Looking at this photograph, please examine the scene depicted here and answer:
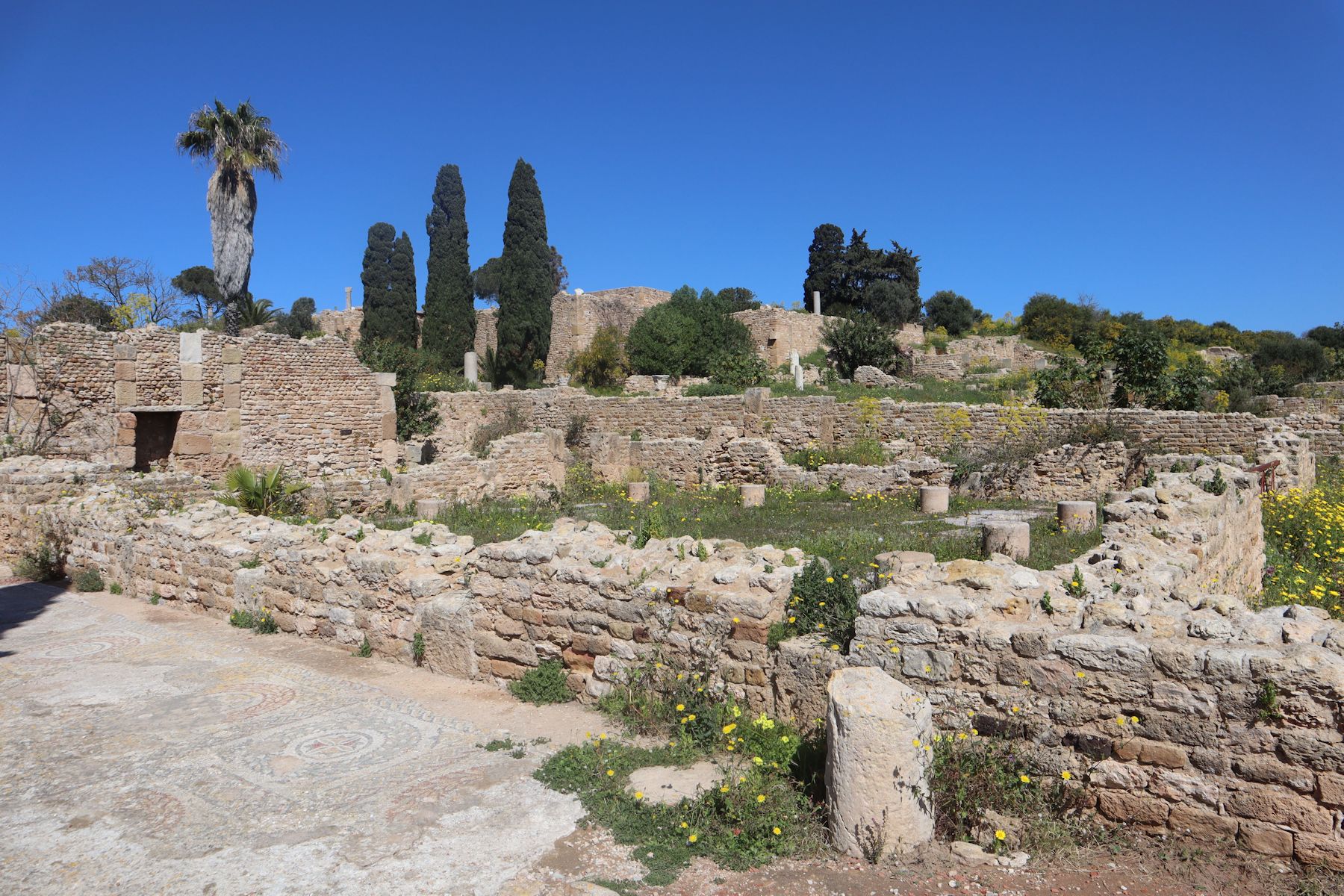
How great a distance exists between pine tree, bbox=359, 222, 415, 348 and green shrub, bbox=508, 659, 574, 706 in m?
35.0

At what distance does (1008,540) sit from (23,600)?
11.1 metres

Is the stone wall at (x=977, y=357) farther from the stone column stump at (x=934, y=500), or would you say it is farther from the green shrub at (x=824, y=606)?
the green shrub at (x=824, y=606)

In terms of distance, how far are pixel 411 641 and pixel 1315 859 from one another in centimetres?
591

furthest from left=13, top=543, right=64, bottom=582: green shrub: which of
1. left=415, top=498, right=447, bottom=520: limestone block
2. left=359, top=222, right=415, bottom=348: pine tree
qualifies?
left=359, top=222, right=415, bottom=348: pine tree

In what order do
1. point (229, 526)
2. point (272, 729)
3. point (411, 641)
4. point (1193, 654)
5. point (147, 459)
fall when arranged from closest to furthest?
point (1193, 654) → point (272, 729) → point (411, 641) → point (229, 526) → point (147, 459)

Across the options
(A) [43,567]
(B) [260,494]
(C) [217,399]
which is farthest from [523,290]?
(A) [43,567]

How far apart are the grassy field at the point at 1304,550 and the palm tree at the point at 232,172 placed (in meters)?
23.2

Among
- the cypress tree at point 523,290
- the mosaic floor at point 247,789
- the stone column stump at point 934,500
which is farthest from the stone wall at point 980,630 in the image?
the cypress tree at point 523,290

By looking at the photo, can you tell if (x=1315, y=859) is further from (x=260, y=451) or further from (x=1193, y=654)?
(x=260, y=451)

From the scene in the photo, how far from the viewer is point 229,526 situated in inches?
359

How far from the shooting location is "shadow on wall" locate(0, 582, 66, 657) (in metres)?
8.43

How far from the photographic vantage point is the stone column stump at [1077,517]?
10.8 m

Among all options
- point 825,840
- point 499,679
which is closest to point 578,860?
point 825,840

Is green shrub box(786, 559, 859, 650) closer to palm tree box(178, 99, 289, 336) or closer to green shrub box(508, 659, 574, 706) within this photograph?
green shrub box(508, 659, 574, 706)
